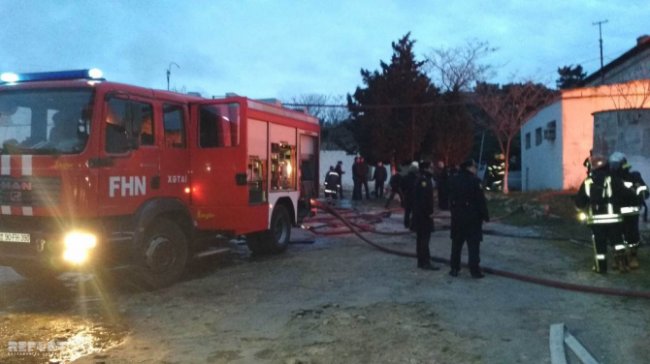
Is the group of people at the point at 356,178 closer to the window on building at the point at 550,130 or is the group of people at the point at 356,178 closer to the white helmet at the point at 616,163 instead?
the window on building at the point at 550,130

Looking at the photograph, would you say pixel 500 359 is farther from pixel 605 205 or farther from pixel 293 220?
pixel 293 220

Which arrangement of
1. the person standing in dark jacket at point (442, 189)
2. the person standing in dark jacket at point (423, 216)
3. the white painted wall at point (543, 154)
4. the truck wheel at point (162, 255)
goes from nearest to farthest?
the truck wheel at point (162, 255), the person standing in dark jacket at point (423, 216), the person standing in dark jacket at point (442, 189), the white painted wall at point (543, 154)

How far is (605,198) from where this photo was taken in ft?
27.9

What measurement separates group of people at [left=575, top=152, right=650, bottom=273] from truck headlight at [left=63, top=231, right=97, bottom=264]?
6618 millimetres

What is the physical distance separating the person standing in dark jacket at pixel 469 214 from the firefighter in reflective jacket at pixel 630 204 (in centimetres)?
199

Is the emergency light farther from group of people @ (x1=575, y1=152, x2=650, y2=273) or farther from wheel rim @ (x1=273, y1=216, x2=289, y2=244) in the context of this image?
group of people @ (x1=575, y1=152, x2=650, y2=273)

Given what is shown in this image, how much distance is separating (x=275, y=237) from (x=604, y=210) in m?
5.42

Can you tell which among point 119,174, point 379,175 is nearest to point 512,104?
point 379,175

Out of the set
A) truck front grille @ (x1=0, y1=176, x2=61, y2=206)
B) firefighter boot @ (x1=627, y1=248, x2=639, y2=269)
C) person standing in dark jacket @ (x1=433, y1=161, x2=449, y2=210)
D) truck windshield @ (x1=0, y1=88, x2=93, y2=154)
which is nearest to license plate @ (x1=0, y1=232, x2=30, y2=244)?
truck front grille @ (x1=0, y1=176, x2=61, y2=206)

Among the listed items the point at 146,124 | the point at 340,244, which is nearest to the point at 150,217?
the point at 146,124

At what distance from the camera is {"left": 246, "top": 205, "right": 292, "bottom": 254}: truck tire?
10.9 m

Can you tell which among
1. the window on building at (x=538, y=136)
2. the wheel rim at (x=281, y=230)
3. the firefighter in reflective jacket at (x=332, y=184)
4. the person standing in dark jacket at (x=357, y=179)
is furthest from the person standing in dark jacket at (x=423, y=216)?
the window on building at (x=538, y=136)

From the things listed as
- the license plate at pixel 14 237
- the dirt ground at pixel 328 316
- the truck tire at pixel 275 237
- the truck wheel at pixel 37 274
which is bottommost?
the dirt ground at pixel 328 316

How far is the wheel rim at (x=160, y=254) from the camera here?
314 inches
